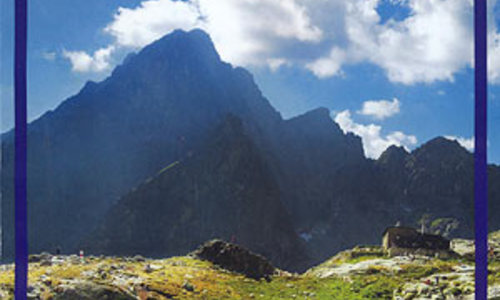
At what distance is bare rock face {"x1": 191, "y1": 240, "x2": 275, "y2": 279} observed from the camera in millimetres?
40500

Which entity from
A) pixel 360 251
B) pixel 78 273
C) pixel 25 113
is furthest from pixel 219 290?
pixel 360 251

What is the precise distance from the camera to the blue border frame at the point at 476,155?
9.96 m

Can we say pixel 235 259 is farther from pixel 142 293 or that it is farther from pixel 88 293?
pixel 88 293

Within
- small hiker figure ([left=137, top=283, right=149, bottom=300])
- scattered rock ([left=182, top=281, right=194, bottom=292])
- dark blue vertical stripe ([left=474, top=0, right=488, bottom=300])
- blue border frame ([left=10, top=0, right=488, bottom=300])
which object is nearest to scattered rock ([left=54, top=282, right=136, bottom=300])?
small hiker figure ([left=137, top=283, right=149, bottom=300])

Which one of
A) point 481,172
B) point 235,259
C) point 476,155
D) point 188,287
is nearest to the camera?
point 481,172

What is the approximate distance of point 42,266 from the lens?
29.1 m

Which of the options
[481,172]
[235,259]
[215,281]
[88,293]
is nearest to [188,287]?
[215,281]

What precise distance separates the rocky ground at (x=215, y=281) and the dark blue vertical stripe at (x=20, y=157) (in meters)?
8.84

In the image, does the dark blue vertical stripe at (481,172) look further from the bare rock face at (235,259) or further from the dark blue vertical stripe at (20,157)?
the bare rock face at (235,259)

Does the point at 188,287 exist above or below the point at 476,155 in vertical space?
below

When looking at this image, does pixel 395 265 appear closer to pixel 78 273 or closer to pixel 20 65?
pixel 78 273

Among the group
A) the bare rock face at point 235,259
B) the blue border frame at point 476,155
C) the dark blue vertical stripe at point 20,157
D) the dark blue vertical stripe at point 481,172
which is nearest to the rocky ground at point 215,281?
the bare rock face at point 235,259

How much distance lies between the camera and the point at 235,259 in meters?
41.9

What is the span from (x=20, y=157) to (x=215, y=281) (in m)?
23.2
